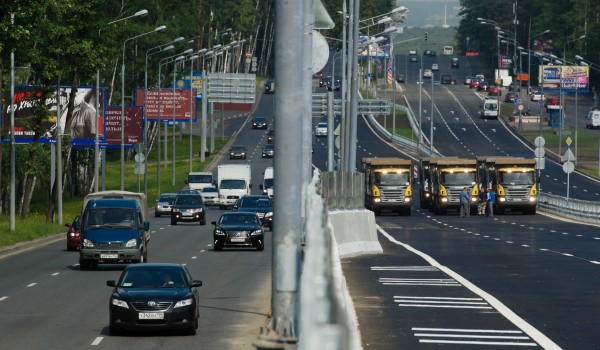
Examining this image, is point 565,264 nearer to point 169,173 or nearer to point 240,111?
point 169,173

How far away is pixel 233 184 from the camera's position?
87.6m

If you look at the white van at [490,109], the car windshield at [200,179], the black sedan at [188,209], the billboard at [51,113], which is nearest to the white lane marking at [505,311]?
the billboard at [51,113]

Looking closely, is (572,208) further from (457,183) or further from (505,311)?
(505,311)

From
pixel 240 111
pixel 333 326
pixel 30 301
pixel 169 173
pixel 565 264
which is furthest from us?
pixel 240 111

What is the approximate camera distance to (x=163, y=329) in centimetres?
2350

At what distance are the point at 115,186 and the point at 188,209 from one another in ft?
119

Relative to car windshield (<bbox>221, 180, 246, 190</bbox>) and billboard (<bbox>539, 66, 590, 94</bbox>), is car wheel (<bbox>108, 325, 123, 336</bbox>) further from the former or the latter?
billboard (<bbox>539, 66, 590, 94</bbox>)

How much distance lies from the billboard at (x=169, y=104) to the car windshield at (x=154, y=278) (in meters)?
76.6

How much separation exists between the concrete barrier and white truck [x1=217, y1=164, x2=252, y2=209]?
46.8 metres

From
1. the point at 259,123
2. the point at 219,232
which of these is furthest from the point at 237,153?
the point at 219,232

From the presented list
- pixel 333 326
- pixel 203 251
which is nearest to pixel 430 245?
pixel 203 251

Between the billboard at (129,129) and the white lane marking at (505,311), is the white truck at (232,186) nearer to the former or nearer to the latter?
the billboard at (129,129)

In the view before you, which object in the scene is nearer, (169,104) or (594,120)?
(169,104)

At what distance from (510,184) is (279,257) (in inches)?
2300
